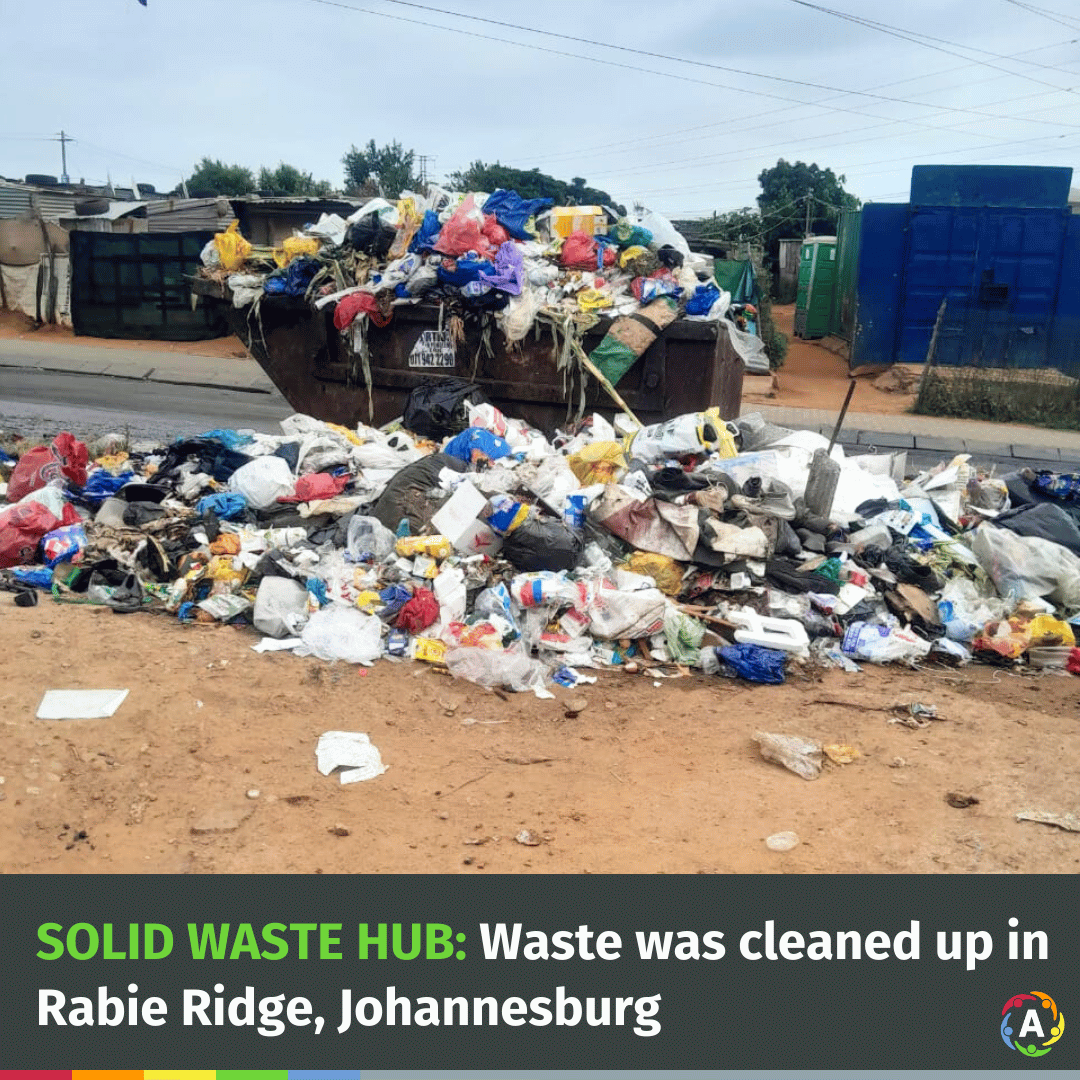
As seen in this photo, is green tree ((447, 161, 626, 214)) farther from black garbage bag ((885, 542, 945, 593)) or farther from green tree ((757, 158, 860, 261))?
black garbage bag ((885, 542, 945, 593))

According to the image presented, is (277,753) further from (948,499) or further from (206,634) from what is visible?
(948,499)

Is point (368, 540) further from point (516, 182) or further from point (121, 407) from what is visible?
point (516, 182)

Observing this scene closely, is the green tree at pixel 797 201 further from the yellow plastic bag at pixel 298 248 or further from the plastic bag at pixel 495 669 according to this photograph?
the plastic bag at pixel 495 669

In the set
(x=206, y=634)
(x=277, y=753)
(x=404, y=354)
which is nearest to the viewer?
(x=277, y=753)

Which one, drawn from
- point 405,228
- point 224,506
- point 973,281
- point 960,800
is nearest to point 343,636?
point 224,506

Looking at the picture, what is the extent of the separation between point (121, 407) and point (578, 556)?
→ 26.7 feet

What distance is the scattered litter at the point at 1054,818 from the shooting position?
3385mm

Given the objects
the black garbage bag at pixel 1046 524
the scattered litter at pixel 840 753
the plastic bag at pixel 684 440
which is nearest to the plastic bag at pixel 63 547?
the plastic bag at pixel 684 440

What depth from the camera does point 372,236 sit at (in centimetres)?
740

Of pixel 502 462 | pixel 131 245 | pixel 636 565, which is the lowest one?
pixel 636 565

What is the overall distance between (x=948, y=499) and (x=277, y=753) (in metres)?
4.51

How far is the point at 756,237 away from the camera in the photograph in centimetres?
2570

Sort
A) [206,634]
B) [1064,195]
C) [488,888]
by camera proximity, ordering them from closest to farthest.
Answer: [488,888], [206,634], [1064,195]

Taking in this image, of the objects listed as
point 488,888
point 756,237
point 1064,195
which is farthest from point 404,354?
point 756,237
